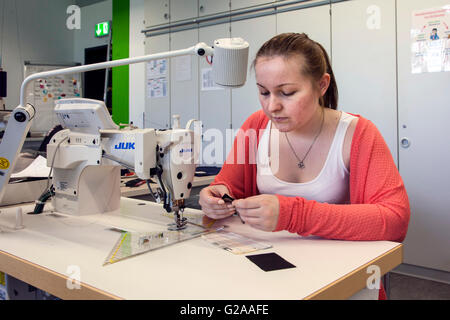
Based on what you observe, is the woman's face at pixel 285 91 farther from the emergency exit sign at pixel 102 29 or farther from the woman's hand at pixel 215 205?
the emergency exit sign at pixel 102 29

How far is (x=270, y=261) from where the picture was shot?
952 millimetres

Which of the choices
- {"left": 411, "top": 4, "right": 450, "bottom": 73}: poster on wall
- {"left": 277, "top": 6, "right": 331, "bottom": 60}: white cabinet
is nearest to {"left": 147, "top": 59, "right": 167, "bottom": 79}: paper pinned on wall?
{"left": 277, "top": 6, "right": 331, "bottom": 60}: white cabinet

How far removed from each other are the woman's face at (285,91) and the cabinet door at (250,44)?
7.41 feet

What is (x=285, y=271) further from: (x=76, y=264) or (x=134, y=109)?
(x=134, y=109)

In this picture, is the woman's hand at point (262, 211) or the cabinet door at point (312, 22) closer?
the woman's hand at point (262, 211)

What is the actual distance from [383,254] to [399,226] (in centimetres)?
16

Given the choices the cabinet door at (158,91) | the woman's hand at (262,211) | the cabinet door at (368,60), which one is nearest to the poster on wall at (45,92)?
the cabinet door at (158,91)

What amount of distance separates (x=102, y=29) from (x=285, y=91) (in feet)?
16.6

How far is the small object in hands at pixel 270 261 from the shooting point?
92 cm

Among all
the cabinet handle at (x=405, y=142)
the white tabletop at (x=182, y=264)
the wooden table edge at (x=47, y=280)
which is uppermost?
the cabinet handle at (x=405, y=142)

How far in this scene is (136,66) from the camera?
4801 mm

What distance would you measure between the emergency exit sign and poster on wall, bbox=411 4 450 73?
4063mm

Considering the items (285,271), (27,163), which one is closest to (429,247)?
(285,271)
